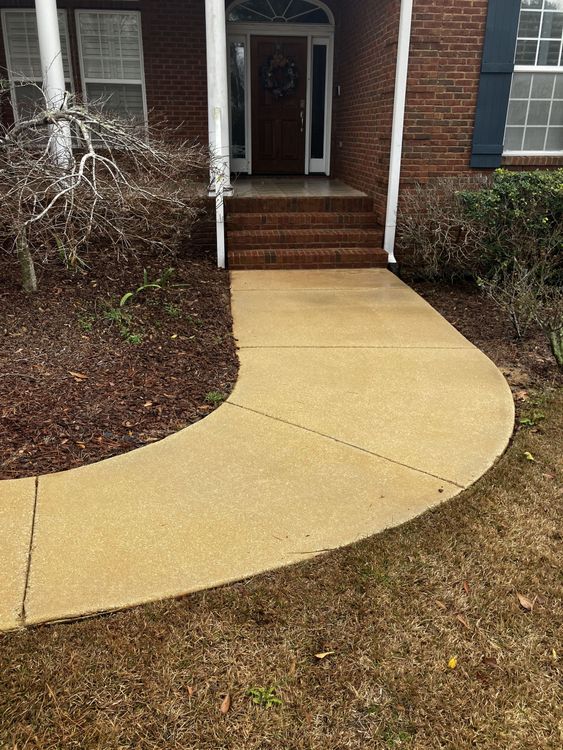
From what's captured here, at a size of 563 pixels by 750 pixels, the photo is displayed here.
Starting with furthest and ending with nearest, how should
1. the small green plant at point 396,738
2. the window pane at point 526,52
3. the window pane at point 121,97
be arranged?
the window pane at point 121,97 < the window pane at point 526,52 < the small green plant at point 396,738

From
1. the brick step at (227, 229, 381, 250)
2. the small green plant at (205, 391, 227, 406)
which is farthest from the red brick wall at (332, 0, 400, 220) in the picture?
the small green plant at (205, 391, 227, 406)

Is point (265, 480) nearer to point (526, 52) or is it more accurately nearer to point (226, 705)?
point (226, 705)

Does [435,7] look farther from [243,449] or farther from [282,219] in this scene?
[243,449]

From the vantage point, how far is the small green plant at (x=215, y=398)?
13.6 feet

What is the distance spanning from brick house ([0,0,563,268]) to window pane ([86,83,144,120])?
0.03 meters

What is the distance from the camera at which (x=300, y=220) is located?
8.30 meters

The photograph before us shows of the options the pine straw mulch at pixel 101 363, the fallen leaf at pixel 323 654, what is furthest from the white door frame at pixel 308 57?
the fallen leaf at pixel 323 654

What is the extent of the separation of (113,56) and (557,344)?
8.48m

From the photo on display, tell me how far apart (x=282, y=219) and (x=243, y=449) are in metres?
5.35

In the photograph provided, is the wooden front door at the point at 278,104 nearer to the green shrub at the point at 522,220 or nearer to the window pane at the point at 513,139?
the window pane at the point at 513,139

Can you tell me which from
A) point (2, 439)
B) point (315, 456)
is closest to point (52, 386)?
point (2, 439)

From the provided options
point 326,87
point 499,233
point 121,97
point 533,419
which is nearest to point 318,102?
point 326,87

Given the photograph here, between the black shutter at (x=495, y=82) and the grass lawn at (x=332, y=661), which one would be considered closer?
the grass lawn at (x=332, y=661)

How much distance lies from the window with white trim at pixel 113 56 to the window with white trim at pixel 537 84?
5.66m
